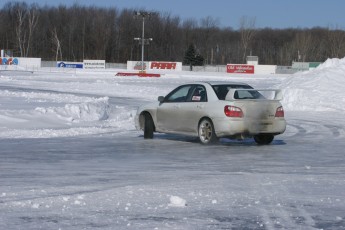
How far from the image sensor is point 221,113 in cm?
1397

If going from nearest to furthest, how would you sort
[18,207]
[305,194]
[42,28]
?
[18,207] < [305,194] < [42,28]

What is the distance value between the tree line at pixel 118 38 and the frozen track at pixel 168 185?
111414 millimetres

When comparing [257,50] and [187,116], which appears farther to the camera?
Answer: [257,50]

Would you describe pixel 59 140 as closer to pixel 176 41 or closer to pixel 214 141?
pixel 214 141

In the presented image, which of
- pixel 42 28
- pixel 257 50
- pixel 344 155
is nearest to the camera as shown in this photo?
pixel 344 155

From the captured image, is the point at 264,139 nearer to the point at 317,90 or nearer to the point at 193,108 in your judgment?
the point at 193,108

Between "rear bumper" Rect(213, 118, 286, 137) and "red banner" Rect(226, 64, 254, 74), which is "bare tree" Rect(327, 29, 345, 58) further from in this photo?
"rear bumper" Rect(213, 118, 286, 137)

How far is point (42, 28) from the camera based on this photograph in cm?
13938

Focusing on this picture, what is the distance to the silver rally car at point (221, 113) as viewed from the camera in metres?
13.9

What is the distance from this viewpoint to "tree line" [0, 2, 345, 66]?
440 feet

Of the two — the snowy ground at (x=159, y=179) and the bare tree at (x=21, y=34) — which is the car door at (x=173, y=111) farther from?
the bare tree at (x=21, y=34)

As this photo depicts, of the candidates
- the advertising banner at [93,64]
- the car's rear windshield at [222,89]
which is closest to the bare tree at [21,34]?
the advertising banner at [93,64]

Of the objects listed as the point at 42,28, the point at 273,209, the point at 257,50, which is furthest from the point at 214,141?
the point at 257,50

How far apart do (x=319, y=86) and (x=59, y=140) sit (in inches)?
728
